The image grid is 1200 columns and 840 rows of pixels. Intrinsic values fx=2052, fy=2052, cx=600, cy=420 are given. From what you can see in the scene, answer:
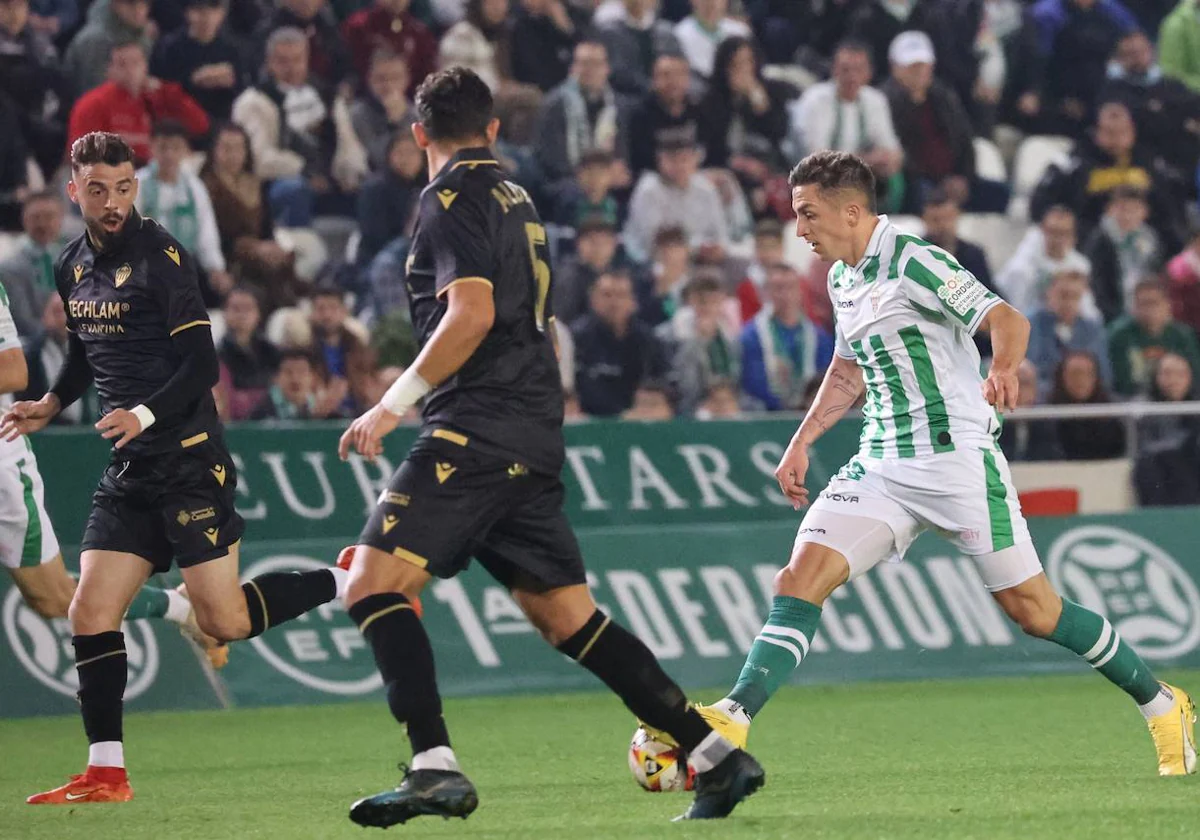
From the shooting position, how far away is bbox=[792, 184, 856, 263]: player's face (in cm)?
673

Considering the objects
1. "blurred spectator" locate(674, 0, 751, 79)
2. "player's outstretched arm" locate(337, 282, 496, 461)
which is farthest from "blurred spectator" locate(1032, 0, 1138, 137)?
"player's outstretched arm" locate(337, 282, 496, 461)

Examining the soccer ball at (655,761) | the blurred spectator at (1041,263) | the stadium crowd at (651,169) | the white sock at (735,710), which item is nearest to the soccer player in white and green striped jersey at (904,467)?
the white sock at (735,710)

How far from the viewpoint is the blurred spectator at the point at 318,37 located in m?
14.8

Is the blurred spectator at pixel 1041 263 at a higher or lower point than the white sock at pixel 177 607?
higher

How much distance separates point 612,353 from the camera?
43.8 ft

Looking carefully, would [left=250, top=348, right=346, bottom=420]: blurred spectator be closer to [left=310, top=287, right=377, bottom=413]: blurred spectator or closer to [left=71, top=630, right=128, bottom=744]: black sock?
[left=310, top=287, right=377, bottom=413]: blurred spectator

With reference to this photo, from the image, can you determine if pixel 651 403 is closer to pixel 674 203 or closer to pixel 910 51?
pixel 674 203

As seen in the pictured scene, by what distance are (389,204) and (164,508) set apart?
7.09 metres

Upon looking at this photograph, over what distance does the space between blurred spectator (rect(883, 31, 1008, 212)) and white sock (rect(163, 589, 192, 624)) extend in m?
8.76

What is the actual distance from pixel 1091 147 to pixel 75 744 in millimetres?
10541

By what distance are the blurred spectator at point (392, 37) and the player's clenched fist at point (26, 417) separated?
26.9 feet

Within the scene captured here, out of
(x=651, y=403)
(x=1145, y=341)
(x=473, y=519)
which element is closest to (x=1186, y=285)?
(x=1145, y=341)

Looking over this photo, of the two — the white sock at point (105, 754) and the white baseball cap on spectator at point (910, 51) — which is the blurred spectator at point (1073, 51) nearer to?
the white baseball cap on spectator at point (910, 51)

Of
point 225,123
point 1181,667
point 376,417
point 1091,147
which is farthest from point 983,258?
point 376,417
